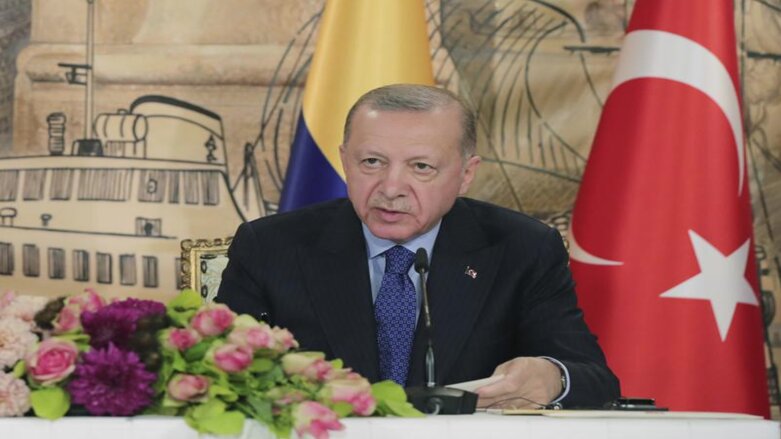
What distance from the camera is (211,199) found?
442 cm

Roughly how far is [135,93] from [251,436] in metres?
2.98

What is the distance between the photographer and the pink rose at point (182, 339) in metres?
1.64

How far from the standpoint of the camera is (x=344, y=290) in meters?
2.88

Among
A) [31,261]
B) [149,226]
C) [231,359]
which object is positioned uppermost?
[149,226]

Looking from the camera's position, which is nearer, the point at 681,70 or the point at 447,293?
the point at 447,293

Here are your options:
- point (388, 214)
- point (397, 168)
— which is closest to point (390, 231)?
point (388, 214)

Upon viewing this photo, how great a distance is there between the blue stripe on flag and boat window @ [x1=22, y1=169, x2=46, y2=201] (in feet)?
2.88

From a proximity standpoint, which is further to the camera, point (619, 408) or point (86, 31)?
point (86, 31)

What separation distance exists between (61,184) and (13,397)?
9.42 ft

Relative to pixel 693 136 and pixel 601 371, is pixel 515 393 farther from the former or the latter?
pixel 693 136

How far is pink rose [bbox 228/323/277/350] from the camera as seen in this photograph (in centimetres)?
165

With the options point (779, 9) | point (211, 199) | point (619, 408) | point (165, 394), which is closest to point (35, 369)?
point (165, 394)

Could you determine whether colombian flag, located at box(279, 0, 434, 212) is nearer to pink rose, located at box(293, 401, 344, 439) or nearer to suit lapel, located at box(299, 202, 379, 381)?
suit lapel, located at box(299, 202, 379, 381)

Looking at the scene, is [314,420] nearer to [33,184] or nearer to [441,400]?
[441,400]
